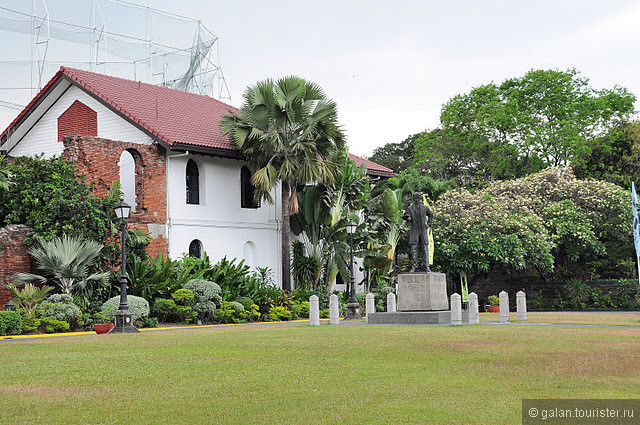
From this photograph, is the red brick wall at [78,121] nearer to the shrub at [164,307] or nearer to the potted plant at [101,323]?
the shrub at [164,307]

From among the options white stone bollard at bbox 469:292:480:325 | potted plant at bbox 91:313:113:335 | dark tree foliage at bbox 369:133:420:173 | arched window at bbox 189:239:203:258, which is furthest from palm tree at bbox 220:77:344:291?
dark tree foliage at bbox 369:133:420:173

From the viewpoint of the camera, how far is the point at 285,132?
29438 mm

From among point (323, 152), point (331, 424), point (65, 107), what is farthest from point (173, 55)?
point (331, 424)

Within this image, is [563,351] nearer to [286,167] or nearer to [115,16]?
[286,167]

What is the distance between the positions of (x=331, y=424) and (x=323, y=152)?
77.6 ft

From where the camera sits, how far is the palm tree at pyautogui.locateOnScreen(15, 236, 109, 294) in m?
22.0

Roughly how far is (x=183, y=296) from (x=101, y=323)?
3.04m

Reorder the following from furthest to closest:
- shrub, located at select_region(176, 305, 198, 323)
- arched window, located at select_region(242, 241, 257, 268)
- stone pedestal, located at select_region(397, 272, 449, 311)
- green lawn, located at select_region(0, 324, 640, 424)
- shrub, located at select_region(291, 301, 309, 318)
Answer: arched window, located at select_region(242, 241, 257, 268) < shrub, located at select_region(291, 301, 309, 318) < shrub, located at select_region(176, 305, 198, 323) < stone pedestal, located at select_region(397, 272, 449, 311) < green lawn, located at select_region(0, 324, 640, 424)

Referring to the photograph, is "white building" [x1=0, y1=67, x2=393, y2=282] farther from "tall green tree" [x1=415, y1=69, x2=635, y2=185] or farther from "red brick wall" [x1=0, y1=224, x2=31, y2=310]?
"tall green tree" [x1=415, y1=69, x2=635, y2=185]

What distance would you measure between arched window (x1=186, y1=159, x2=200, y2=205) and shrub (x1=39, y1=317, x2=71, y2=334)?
10.4m

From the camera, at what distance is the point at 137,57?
34906 millimetres

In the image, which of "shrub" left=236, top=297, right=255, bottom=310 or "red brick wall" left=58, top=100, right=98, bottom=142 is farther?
"red brick wall" left=58, top=100, right=98, bottom=142

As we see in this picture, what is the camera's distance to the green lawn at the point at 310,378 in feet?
24.1

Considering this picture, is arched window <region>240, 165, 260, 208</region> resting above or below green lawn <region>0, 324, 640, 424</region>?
above
